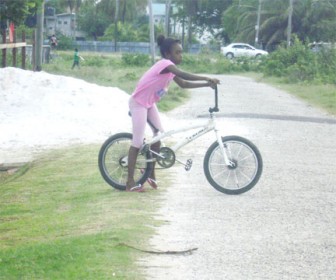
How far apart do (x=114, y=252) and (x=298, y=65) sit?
37.1m

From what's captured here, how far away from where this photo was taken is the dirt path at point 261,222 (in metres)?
7.66

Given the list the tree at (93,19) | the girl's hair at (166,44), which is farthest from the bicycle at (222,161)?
the tree at (93,19)

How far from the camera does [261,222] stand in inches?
373

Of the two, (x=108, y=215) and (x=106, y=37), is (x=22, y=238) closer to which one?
(x=108, y=215)

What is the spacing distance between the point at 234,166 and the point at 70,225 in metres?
2.44

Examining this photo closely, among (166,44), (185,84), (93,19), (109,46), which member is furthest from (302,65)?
(93,19)

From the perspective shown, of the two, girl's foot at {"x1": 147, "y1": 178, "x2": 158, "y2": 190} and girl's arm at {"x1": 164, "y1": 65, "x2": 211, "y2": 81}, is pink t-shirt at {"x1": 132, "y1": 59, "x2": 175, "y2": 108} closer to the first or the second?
girl's arm at {"x1": 164, "y1": 65, "x2": 211, "y2": 81}

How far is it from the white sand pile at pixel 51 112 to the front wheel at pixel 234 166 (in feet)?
19.8

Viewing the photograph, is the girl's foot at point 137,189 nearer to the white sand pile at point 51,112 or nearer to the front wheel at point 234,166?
the front wheel at point 234,166

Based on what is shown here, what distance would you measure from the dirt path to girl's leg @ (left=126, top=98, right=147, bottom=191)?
457 mm

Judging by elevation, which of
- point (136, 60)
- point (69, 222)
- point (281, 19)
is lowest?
point (136, 60)

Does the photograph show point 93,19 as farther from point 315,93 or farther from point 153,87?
point 153,87

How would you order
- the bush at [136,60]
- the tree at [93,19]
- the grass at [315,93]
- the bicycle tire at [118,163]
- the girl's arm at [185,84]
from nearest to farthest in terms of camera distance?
1. the girl's arm at [185,84]
2. the bicycle tire at [118,163]
3. the grass at [315,93]
4. the bush at [136,60]
5. the tree at [93,19]

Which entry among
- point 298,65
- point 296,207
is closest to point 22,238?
point 296,207
